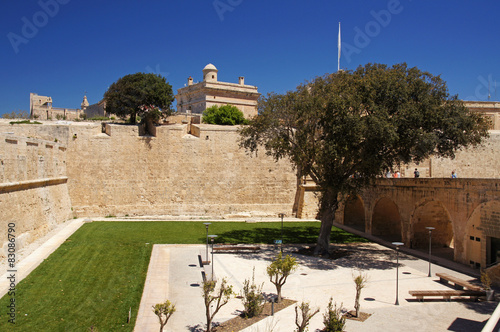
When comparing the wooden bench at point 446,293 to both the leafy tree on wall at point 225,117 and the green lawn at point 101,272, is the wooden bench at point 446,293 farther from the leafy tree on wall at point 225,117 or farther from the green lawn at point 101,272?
the leafy tree on wall at point 225,117

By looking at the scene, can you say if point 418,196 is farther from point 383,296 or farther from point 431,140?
point 383,296

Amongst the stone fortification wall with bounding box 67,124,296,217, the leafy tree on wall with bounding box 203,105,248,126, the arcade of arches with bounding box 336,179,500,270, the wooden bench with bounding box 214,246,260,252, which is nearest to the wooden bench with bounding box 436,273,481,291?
the arcade of arches with bounding box 336,179,500,270

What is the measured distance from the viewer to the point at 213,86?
3625cm

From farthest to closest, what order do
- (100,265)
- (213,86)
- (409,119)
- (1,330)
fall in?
(213,86) → (409,119) → (100,265) → (1,330)

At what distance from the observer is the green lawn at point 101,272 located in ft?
26.0

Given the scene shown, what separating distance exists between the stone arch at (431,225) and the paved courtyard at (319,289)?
1545mm

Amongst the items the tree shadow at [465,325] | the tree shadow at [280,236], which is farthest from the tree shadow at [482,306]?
the tree shadow at [280,236]

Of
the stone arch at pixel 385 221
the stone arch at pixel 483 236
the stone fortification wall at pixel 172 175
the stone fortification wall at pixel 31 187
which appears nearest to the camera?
the stone arch at pixel 483 236

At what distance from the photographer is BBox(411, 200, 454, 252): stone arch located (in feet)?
52.5

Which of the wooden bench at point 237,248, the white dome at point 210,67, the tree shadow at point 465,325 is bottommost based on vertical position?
the tree shadow at point 465,325

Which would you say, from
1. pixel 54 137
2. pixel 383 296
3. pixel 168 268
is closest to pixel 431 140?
pixel 383 296

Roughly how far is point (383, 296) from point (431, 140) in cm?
525

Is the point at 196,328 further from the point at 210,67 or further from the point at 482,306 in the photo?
the point at 210,67

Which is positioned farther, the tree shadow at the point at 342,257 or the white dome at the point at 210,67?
the white dome at the point at 210,67
